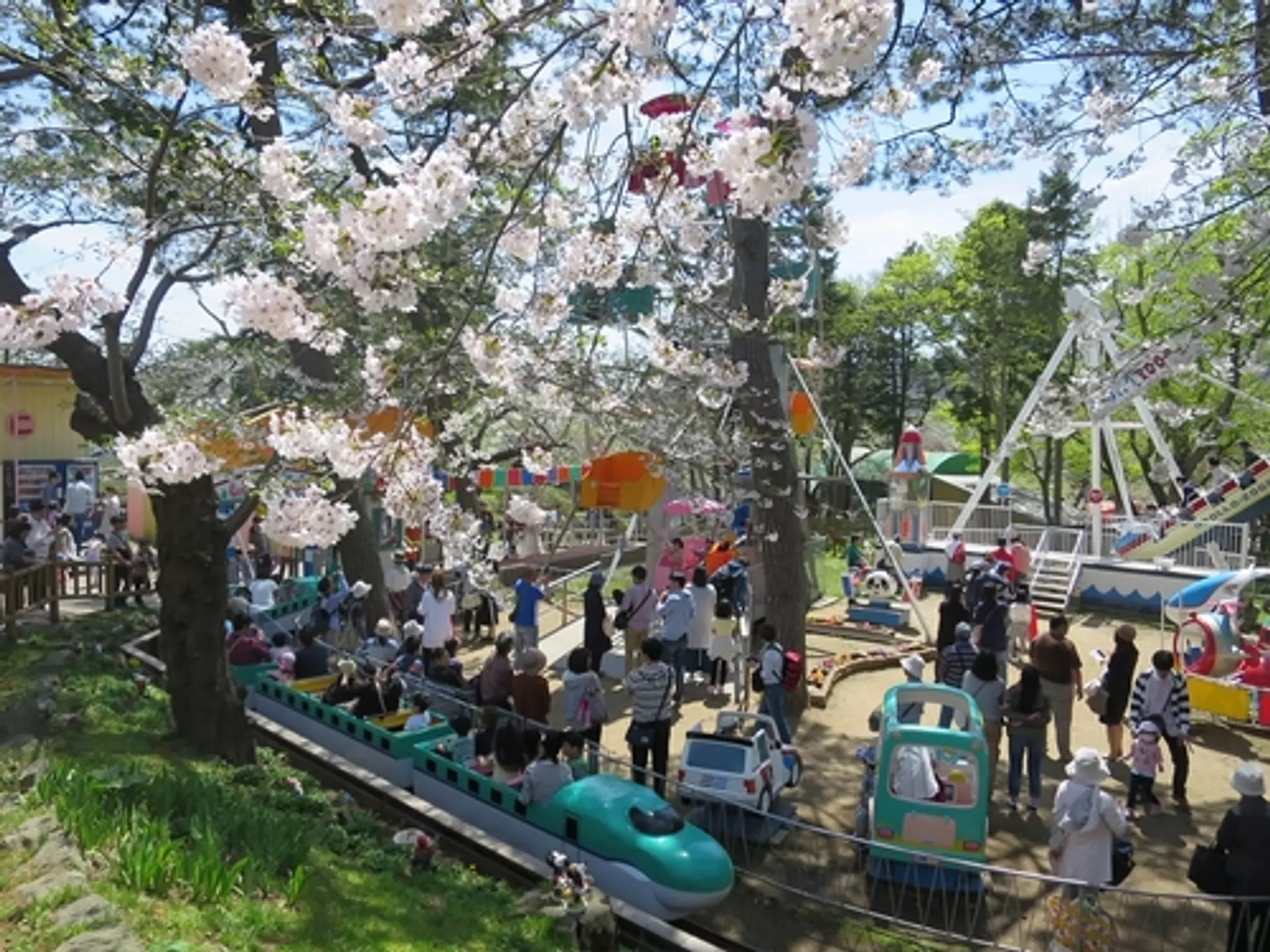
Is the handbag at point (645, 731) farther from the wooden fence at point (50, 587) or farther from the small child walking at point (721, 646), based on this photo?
the wooden fence at point (50, 587)

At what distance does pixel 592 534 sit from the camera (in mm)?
27859

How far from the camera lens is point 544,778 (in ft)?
24.6

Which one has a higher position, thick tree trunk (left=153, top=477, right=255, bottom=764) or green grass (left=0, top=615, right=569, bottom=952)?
thick tree trunk (left=153, top=477, right=255, bottom=764)

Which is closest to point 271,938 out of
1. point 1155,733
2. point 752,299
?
point 1155,733

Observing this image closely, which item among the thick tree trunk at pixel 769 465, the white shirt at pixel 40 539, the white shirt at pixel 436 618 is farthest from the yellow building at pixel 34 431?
the thick tree trunk at pixel 769 465

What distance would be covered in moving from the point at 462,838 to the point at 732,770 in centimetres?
219

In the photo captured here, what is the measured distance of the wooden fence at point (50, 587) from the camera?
1177 centimetres

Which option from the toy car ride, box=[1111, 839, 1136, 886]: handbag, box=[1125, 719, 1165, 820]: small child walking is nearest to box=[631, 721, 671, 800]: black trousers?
the toy car ride

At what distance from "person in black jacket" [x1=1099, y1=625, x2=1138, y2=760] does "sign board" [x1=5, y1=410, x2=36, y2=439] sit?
18649 mm

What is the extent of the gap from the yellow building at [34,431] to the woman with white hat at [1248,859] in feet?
62.6

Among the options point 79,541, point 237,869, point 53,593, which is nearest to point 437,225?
point 237,869

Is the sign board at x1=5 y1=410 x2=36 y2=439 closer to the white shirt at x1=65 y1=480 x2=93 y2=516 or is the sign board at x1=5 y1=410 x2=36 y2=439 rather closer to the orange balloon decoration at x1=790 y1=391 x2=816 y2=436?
the white shirt at x1=65 y1=480 x2=93 y2=516

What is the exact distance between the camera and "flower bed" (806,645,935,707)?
12.3 meters

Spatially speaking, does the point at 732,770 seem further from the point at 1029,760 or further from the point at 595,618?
the point at 595,618
